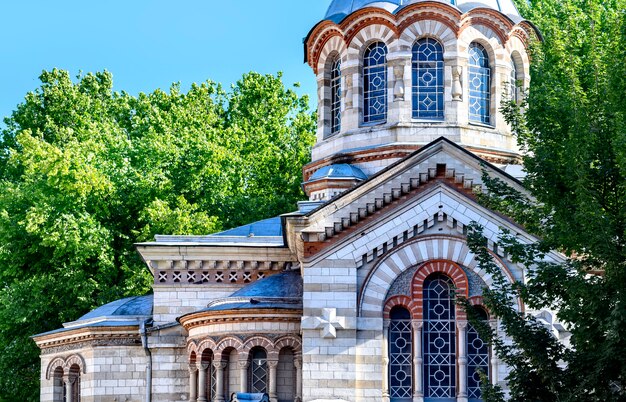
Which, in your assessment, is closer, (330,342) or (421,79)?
(330,342)

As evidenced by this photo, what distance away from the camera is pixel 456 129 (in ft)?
106

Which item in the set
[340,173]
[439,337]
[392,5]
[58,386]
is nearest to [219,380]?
[439,337]

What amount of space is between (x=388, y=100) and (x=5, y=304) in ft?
40.8

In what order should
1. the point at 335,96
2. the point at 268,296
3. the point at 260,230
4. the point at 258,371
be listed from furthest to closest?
the point at 335,96 → the point at 260,230 → the point at 258,371 → the point at 268,296

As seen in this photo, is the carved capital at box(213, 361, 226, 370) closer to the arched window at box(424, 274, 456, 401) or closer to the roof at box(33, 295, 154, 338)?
the roof at box(33, 295, 154, 338)

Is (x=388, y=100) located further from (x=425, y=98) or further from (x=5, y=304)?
(x=5, y=304)

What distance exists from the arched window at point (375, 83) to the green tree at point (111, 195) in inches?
335

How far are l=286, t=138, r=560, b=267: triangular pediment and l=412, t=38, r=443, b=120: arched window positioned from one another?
4.15 meters

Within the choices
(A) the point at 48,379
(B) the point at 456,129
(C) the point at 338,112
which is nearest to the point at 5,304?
(A) the point at 48,379

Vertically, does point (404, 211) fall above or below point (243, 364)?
above

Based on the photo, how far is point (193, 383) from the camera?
99.9ft

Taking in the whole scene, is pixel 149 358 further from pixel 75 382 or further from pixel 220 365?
pixel 220 365

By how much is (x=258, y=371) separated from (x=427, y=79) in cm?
766

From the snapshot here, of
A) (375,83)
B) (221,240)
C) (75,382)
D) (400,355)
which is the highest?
(375,83)
